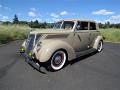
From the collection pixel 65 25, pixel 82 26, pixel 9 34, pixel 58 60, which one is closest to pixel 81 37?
pixel 82 26

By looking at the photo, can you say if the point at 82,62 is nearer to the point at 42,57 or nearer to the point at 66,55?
the point at 66,55

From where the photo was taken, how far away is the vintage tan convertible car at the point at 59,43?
6.12m

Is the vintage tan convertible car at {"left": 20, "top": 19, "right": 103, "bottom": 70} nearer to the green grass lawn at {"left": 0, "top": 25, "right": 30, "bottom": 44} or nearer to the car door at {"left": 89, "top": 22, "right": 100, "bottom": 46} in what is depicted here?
the car door at {"left": 89, "top": 22, "right": 100, "bottom": 46}

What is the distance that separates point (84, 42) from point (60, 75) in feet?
8.47

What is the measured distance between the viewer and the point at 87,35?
807 cm

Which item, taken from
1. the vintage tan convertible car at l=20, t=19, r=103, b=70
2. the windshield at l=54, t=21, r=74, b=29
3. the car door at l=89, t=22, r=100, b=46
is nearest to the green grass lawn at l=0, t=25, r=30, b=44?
the windshield at l=54, t=21, r=74, b=29

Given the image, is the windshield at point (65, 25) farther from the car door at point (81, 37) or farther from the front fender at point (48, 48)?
the front fender at point (48, 48)

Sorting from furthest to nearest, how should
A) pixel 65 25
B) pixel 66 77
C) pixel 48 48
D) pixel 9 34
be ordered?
pixel 9 34 < pixel 65 25 < pixel 48 48 < pixel 66 77

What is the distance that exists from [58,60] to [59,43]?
25.5 inches

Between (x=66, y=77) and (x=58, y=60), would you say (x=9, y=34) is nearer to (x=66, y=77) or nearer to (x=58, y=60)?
(x=58, y=60)

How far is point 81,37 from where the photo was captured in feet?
25.0

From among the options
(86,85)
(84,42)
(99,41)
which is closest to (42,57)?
(86,85)

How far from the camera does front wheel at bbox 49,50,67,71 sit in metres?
6.28

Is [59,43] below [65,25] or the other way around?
below
